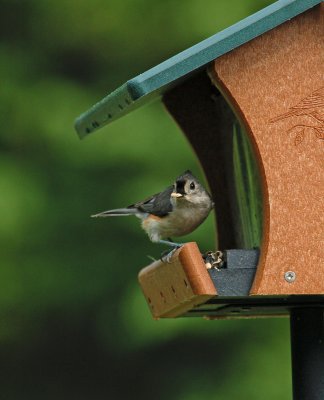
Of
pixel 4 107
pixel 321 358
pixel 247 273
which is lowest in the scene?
pixel 321 358

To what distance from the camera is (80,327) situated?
12125mm

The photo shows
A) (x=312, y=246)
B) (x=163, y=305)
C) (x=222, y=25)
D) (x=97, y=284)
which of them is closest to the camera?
(x=312, y=246)

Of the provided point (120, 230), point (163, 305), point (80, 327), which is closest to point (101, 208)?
point (120, 230)

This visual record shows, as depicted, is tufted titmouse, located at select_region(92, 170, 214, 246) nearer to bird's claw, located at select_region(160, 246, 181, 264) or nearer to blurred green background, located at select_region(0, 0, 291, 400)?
bird's claw, located at select_region(160, 246, 181, 264)

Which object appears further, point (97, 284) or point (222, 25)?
point (97, 284)

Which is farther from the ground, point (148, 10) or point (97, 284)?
point (148, 10)

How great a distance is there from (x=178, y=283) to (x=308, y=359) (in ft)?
1.89

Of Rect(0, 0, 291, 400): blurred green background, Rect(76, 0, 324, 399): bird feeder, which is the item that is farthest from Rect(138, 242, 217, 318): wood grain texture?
Rect(0, 0, 291, 400): blurred green background

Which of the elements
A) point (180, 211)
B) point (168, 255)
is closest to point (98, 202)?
point (180, 211)

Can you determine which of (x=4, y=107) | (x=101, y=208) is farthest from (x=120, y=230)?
(x=4, y=107)

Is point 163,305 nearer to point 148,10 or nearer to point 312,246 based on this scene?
point 312,246

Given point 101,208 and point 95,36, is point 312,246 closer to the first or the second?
point 101,208

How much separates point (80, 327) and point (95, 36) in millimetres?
2207

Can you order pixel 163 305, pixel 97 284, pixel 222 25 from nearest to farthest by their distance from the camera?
pixel 163 305
pixel 222 25
pixel 97 284
